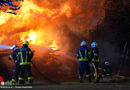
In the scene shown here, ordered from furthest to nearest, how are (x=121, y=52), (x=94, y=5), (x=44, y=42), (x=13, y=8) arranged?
(x=121, y=52)
(x=94, y=5)
(x=44, y=42)
(x=13, y=8)

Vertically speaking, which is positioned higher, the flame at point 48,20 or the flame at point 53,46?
the flame at point 48,20

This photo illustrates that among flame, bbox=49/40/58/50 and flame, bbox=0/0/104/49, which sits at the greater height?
flame, bbox=0/0/104/49

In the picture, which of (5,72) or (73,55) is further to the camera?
(73,55)

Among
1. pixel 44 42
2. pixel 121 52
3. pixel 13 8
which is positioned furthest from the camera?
pixel 121 52

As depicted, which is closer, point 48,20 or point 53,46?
point 48,20

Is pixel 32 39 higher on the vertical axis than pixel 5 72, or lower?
higher

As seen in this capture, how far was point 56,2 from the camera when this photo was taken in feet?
62.8

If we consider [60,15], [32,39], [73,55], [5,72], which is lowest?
[5,72]

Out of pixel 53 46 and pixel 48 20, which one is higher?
pixel 48 20

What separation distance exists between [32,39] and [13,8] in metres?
2.83

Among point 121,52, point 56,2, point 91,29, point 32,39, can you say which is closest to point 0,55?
point 32,39

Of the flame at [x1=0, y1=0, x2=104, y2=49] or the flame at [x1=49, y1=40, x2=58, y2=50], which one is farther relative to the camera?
the flame at [x1=49, y1=40, x2=58, y2=50]

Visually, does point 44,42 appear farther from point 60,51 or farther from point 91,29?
point 91,29

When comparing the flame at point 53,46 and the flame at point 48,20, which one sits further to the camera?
the flame at point 53,46
